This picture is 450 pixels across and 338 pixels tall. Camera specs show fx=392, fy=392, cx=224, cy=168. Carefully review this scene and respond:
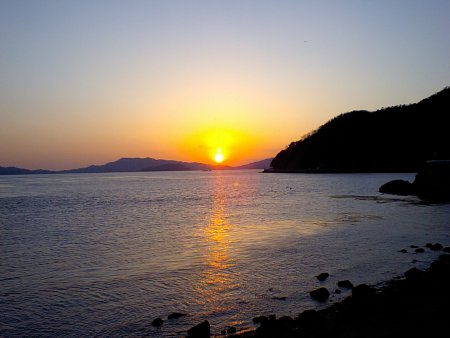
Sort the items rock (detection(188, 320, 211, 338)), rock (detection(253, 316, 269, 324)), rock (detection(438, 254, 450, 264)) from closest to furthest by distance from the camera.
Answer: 1. rock (detection(188, 320, 211, 338))
2. rock (detection(253, 316, 269, 324))
3. rock (detection(438, 254, 450, 264))

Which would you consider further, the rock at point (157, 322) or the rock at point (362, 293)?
the rock at point (362, 293)

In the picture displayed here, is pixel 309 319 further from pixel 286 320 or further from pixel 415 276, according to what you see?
pixel 415 276

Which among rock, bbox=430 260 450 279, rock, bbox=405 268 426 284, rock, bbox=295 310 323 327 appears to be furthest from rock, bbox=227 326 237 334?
rock, bbox=430 260 450 279

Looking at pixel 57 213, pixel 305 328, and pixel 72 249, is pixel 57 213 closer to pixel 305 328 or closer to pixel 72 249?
pixel 72 249

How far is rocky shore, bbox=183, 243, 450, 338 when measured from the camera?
9.73 meters

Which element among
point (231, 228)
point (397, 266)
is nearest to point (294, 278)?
point (397, 266)

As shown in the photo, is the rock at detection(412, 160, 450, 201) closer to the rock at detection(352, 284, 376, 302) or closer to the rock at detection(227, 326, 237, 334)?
the rock at detection(352, 284, 376, 302)

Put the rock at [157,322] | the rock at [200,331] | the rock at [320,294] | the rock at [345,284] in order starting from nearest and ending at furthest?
the rock at [200,331] → the rock at [157,322] → the rock at [320,294] → the rock at [345,284]

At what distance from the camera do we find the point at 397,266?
18844mm

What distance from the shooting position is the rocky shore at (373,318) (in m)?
9.73

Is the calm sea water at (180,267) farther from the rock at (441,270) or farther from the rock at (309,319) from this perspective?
the rock at (441,270)

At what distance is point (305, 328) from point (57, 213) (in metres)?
45.0

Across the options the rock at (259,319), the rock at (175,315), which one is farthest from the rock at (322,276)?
the rock at (175,315)

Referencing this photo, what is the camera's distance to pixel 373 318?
35.9 feet
